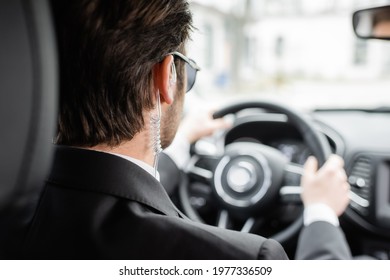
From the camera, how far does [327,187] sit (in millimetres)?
1366

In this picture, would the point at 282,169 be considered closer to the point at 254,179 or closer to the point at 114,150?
the point at 254,179

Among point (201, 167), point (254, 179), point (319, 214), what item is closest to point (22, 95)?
point (319, 214)

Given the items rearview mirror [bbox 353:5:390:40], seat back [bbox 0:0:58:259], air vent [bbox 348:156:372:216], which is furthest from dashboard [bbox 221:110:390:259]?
seat back [bbox 0:0:58:259]

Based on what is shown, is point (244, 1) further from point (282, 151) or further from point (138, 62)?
point (138, 62)

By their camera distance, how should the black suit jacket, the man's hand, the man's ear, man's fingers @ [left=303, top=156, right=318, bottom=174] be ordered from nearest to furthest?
the black suit jacket < the man's ear < the man's hand < man's fingers @ [left=303, top=156, right=318, bottom=174]

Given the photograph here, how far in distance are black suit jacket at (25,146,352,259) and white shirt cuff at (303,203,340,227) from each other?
444 millimetres

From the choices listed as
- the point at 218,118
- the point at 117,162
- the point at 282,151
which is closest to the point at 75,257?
the point at 117,162

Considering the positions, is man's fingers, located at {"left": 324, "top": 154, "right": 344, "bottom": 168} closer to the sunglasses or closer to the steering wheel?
the steering wheel

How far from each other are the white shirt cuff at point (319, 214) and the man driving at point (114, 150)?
44 centimetres

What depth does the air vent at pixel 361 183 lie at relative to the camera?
69.5 inches

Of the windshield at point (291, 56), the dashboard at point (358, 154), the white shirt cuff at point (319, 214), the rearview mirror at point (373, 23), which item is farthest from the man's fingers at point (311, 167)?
the windshield at point (291, 56)

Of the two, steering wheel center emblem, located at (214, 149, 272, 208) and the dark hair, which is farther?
steering wheel center emblem, located at (214, 149, 272, 208)

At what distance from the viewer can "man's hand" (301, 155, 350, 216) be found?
1.34m
